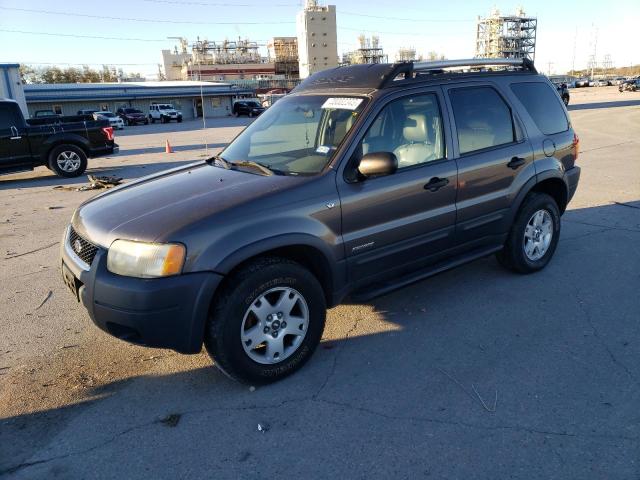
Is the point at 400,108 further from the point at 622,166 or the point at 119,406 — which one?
the point at 622,166

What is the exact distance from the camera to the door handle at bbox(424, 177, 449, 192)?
3891 millimetres

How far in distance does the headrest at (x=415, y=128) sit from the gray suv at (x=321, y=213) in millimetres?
11

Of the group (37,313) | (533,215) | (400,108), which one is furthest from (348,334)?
(37,313)

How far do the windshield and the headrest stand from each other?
0.45 metres

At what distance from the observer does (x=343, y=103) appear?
3.83 metres

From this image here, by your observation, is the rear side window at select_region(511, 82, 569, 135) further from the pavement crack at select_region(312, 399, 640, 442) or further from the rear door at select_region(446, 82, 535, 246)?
the pavement crack at select_region(312, 399, 640, 442)

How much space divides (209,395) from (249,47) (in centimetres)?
14972

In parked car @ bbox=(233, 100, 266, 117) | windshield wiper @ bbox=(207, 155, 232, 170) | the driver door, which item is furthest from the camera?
parked car @ bbox=(233, 100, 266, 117)

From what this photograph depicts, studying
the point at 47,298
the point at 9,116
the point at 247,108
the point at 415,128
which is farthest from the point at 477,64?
the point at 247,108

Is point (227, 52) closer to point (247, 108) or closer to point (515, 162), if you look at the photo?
point (247, 108)

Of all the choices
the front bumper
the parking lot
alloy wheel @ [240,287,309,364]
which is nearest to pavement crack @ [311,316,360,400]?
the parking lot

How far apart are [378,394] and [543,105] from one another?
3.44 meters

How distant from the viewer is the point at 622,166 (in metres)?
10.7

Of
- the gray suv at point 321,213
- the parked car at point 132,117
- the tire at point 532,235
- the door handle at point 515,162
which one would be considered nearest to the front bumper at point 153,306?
the gray suv at point 321,213
